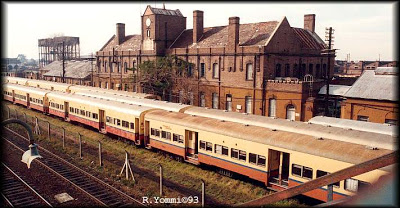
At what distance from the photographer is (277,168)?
55.3ft

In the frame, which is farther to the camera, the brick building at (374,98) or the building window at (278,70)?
the building window at (278,70)

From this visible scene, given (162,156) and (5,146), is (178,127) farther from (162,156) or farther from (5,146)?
(5,146)

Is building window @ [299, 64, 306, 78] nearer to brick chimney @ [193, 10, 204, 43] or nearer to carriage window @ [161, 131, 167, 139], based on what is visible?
brick chimney @ [193, 10, 204, 43]

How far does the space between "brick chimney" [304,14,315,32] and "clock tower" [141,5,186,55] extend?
18.9m

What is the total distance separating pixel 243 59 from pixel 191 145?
60.8ft

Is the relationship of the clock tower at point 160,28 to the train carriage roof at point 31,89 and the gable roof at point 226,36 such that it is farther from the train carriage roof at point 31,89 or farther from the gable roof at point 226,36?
the train carriage roof at point 31,89

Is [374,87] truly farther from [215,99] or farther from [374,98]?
[215,99]

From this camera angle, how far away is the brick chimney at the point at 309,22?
4675 cm

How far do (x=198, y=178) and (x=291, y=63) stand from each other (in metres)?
24.4

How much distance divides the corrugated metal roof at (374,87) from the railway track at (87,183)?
2186cm

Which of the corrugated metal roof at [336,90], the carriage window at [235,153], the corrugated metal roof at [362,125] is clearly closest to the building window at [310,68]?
the corrugated metal roof at [336,90]

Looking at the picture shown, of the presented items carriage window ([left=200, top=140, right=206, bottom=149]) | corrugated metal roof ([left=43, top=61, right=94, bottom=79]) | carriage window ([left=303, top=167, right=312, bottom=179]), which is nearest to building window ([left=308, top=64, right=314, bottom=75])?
carriage window ([left=200, top=140, right=206, bottom=149])

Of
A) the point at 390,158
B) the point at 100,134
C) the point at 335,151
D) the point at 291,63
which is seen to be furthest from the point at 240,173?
the point at 291,63

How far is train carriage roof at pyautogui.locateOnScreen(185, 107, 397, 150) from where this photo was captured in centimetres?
1593
